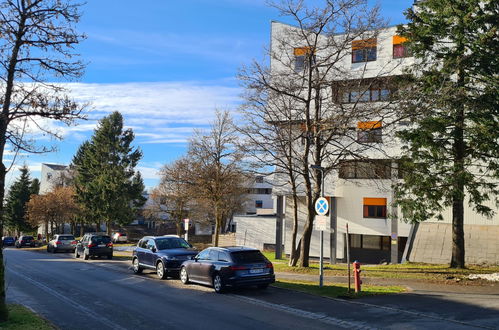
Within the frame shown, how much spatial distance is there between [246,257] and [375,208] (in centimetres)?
1879

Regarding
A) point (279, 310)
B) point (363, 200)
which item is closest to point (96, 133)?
point (363, 200)

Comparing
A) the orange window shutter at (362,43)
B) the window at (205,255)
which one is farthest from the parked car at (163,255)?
the orange window shutter at (362,43)

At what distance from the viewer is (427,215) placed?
19.2m

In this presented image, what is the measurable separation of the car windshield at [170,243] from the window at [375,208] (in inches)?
620

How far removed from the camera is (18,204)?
70.8 metres

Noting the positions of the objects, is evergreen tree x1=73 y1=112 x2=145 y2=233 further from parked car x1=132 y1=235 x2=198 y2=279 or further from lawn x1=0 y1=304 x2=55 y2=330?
lawn x1=0 y1=304 x2=55 y2=330

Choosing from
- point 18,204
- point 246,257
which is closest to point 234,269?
point 246,257

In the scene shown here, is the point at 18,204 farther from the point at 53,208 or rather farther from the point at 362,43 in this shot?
the point at 362,43

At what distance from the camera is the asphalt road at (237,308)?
32.0 ft

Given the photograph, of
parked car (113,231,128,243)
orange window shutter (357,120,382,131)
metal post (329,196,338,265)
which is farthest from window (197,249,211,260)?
parked car (113,231,128,243)

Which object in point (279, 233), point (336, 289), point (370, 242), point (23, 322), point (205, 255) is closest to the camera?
point (23, 322)

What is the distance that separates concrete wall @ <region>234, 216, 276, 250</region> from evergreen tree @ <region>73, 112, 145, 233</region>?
17388mm

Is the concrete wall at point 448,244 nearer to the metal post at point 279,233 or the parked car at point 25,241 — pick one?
the metal post at point 279,233

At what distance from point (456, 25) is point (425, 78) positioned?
2315mm
